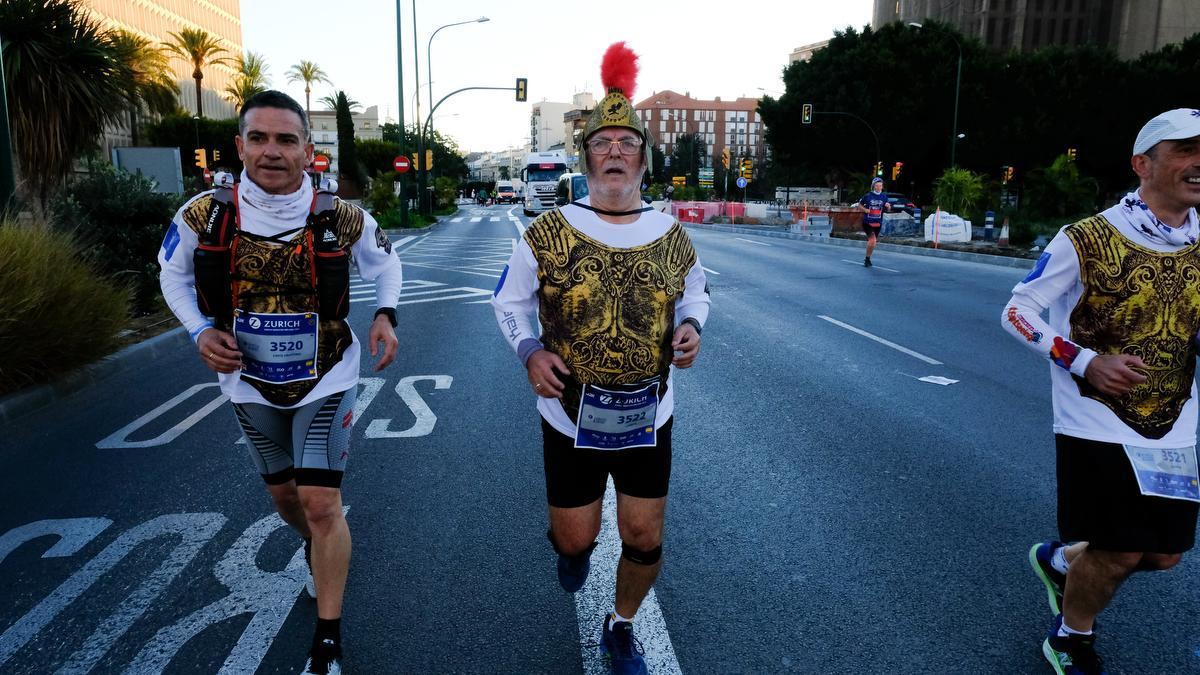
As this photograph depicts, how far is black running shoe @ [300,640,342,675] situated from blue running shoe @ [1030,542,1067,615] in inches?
103

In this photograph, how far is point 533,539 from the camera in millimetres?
4102

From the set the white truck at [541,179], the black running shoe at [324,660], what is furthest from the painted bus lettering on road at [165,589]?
the white truck at [541,179]

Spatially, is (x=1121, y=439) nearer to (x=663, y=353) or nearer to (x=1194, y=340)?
(x=1194, y=340)

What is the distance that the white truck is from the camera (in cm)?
4938

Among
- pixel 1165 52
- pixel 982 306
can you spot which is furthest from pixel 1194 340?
pixel 1165 52

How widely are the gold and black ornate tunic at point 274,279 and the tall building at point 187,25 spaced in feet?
158

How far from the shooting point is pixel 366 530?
4.23m

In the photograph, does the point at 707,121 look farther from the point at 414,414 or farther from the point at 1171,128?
the point at 1171,128

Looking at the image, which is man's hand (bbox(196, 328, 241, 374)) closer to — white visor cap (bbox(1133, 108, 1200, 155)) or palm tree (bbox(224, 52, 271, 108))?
white visor cap (bbox(1133, 108, 1200, 155))

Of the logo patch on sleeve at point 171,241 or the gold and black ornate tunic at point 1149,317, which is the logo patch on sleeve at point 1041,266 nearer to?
the gold and black ornate tunic at point 1149,317

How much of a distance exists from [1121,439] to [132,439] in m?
5.76

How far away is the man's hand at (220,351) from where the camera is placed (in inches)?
115

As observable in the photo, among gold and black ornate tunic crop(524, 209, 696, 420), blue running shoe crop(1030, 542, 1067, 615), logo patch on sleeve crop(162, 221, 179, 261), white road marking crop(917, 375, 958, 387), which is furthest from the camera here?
white road marking crop(917, 375, 958, 387)

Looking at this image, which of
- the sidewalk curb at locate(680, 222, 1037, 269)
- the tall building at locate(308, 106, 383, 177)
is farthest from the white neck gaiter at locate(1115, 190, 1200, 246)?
the tall building at locate(308, 106, 383, 177)
